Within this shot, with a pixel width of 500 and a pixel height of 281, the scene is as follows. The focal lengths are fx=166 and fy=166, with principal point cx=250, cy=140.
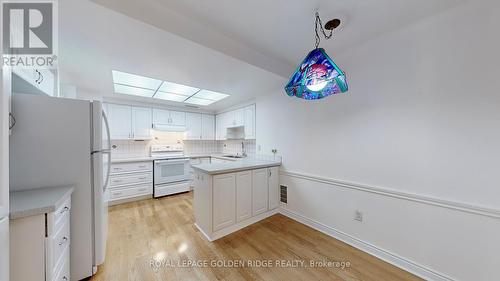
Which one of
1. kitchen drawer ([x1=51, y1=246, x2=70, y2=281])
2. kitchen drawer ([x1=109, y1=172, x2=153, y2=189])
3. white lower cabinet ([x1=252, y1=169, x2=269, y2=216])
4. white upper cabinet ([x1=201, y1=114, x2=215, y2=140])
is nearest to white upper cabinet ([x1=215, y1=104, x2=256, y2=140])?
white upper cabinet ([x1=201, y1=114, x2=215, y2=140])

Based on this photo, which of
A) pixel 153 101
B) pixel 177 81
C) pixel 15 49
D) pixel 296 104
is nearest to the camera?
pixel 15 49

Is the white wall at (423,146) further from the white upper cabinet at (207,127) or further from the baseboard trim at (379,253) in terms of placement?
the white upper cabinet at (207,127)

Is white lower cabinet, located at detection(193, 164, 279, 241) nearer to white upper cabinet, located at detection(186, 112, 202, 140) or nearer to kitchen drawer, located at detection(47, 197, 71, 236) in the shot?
kitchen drawer, located at detection(47, 197, 71, 236)

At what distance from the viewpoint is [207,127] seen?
5070 millimetres

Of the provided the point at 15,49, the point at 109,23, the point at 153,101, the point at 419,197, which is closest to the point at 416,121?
the point at 419,197

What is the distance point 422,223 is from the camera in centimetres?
163

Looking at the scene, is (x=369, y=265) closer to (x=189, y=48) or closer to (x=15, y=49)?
(x=189, y=48)

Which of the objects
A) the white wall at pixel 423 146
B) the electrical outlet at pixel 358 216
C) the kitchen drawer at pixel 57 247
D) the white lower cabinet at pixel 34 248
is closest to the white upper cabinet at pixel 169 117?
the kitchen drawer at pixel 57 247

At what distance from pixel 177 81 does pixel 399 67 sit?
291 centimetres

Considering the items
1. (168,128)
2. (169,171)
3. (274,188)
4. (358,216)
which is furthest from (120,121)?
(358,216)

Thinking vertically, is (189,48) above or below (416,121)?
above

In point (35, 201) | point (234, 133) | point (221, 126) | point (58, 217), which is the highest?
point (221, 126)

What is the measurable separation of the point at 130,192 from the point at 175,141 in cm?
160

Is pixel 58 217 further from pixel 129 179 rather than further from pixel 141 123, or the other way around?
pixel 141 123
